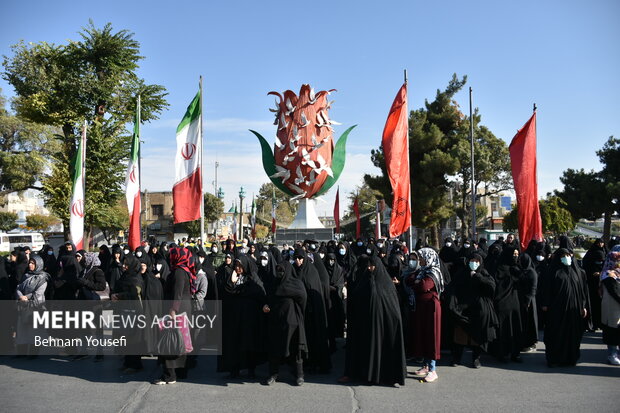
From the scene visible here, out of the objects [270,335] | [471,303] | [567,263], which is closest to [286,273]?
[270,335]

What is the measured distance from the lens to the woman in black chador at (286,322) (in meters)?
6.15

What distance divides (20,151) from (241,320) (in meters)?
33.8

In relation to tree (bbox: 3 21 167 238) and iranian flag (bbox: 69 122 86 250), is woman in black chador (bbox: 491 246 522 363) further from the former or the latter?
tree (bbox: 3 21 167 238)

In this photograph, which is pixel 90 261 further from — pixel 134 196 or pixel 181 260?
pixel 134 196

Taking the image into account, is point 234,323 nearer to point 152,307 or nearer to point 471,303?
point 152,307

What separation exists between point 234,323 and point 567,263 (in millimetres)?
4509

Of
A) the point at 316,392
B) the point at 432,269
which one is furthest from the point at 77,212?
the point at 432,269

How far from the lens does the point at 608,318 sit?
6879mm

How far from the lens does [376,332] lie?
5957 millimetres

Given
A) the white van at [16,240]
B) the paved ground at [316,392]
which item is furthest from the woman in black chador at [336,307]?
the white van at [16,240]

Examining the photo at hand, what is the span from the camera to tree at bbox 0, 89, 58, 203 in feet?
103

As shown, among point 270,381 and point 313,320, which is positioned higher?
point 313,320

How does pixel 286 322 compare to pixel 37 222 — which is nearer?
pixel 286 322

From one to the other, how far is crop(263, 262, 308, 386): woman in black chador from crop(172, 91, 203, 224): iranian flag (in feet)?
19.4
